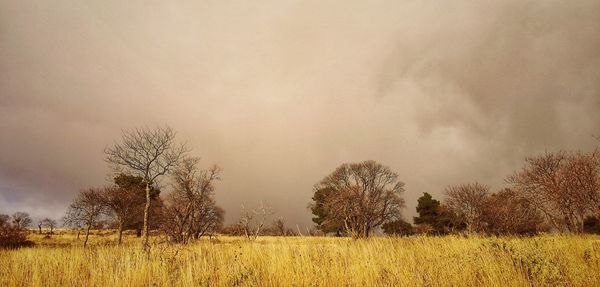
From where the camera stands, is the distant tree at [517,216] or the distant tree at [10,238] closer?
the distant tree at [10,238]

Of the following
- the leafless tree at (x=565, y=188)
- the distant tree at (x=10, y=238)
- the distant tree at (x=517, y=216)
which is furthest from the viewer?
the distant tree at (x=517, y=216)

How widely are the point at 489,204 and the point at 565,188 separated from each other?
2053 centimetres

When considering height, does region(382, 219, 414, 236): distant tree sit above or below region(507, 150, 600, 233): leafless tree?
below

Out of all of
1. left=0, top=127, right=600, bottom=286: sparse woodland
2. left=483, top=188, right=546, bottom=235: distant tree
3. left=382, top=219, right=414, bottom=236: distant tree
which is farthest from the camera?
left=382, top=219, right=414, bottom=236: distant tree

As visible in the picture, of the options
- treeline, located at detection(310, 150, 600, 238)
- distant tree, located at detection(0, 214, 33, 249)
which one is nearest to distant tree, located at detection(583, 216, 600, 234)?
treeline, located at detection(310, 150, 600, 238)

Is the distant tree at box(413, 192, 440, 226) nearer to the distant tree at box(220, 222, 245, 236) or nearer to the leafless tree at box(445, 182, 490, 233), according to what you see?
the leafless tree at box(445, 182, 490, 233)

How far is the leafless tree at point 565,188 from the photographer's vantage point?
16753 mm

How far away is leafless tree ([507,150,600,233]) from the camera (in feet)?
55.0

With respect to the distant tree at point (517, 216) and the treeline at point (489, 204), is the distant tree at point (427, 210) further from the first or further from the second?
Result: the distant tree at point (517, 216)

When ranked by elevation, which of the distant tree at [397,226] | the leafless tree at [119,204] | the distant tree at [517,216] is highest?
the leafless tree at [119,204]

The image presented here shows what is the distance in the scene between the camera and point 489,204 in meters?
38.3

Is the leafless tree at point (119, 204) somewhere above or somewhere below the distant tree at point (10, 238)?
above

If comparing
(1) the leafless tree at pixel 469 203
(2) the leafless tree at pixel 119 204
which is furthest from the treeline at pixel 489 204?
(2) the leafless tree at pixel 119 204

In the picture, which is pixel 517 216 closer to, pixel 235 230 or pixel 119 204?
pixel 235 230
